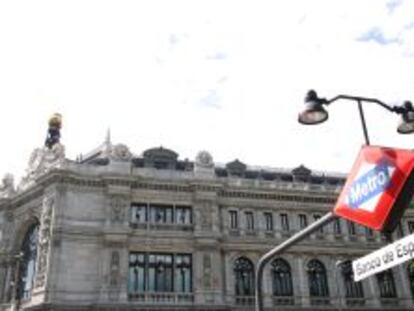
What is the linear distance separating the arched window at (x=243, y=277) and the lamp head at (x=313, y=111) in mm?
31724

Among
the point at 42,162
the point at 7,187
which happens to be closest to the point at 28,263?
the point at 7,187

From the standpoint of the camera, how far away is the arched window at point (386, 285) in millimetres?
43025

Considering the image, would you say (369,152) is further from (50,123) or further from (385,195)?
(50,123)

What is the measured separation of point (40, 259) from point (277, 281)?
713 inches

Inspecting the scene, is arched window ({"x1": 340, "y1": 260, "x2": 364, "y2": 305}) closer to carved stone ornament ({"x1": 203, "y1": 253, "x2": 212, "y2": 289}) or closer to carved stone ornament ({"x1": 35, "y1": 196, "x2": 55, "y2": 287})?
carved stone ornament ({"x1": 203, "y1": 253, "x2": 212, "y2": 289})

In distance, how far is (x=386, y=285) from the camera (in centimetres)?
4341

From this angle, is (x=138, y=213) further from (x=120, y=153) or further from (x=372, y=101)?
(x=372, y=101)

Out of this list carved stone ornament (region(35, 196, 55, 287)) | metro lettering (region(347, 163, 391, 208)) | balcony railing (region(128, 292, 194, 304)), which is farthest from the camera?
carved stone ornament (region(35, 196, 55, 287))

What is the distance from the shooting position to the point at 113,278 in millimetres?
36500

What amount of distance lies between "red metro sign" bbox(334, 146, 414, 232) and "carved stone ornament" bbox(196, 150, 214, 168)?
33636 mm

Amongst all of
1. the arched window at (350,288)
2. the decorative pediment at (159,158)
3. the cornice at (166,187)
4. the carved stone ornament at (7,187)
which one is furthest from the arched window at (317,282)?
the carved stone ornament at (7,187)

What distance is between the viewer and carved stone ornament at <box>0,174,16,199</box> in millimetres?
44650

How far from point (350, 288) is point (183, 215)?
594 inches

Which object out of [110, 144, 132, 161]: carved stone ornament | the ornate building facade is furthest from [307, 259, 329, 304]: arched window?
[110, 144, 132, 161]: carved stone ornament
